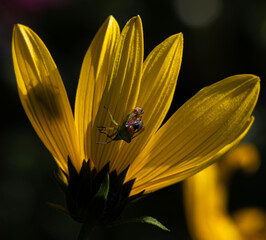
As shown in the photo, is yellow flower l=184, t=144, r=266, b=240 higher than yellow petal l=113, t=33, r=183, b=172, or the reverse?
yellow petal l=113, t=33, r=183, b=172

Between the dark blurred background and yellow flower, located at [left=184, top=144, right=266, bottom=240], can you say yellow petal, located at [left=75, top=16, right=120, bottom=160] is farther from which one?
the dark blurred background

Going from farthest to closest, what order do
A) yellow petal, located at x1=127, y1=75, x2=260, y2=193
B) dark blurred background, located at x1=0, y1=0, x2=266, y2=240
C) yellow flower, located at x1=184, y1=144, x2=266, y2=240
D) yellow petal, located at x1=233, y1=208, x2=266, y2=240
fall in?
dark blurred background, located at x1=0, y1=0, x2=266, y2=240, yellow petal, located at x1=233, y1=208, x2=266, y2=240, yellow flower, located at x1=184, y1=144, x2=266, y2=240, yellow petal, located at x1=127, y1=75, x2=260, y2=193

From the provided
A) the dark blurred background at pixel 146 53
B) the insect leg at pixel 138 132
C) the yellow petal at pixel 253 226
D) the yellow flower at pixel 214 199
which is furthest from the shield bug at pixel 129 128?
the dark blurred background at pixel 146 53

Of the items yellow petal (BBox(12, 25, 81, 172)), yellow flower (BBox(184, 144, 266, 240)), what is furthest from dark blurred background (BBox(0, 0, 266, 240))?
yellow petal (BBox(12, 25, 81, 172))

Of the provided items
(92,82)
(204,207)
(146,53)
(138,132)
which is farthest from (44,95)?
(146,53)

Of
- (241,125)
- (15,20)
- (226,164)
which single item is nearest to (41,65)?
(241,125)

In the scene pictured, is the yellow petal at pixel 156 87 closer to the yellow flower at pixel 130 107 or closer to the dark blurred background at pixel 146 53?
the yellow flower at pixel 130 107
